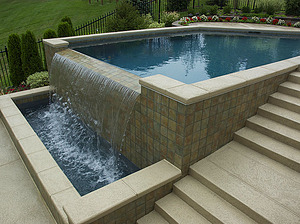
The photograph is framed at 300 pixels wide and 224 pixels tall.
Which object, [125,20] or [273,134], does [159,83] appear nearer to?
[273,134]

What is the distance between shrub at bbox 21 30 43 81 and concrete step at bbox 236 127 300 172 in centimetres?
654

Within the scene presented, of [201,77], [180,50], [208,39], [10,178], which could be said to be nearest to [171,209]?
[10,178]

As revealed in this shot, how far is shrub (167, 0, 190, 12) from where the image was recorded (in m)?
19.7

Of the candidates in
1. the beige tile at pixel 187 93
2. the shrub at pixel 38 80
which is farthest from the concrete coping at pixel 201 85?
the shrub at pixel 38 80

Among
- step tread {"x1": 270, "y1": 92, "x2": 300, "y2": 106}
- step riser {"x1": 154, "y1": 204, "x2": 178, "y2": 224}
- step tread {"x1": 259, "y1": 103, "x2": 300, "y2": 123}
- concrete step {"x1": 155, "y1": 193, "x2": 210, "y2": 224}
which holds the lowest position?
step riser {"x1": 154, "y1": 204, "x2": 178, "y2": 224}

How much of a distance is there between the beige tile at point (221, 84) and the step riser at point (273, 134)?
33.6 inches

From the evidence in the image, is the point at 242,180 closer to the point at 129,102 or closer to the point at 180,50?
the point at 129,102

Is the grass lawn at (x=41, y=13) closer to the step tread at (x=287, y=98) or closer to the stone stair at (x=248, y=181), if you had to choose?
the step tread at (x=287, y=98)

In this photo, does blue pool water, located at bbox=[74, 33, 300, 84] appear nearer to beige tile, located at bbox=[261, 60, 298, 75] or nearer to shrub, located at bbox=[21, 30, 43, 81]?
beige tile, located at bbox=[261, 60, 298, 75]

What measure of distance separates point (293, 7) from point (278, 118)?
52.4 ft

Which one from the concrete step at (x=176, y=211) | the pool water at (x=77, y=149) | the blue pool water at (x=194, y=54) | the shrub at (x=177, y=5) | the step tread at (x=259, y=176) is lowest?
the pool water at (x=77, y=149)

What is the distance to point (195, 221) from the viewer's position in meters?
3.07

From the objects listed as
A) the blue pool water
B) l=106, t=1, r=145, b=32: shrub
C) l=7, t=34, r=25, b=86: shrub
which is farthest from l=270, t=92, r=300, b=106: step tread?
l=106, t=1, r=145, b=32: shrub

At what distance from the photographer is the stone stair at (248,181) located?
9.78 feet
